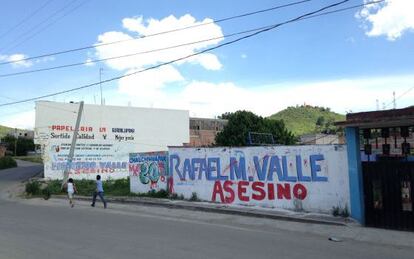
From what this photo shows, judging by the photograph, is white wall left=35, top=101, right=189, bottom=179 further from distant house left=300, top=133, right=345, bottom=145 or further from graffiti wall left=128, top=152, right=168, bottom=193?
graffiti wall left=128, top=152, right=168, bottom=193

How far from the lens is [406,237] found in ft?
41.8

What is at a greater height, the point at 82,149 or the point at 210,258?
the point at 82,149

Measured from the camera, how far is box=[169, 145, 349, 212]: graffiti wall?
16.5m

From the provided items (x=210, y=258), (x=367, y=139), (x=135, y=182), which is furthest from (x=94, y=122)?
(x=210, y=258)

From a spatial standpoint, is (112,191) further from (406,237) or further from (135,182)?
(406,237)

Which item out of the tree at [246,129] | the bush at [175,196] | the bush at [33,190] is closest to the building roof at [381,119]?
the bush at [175,196]

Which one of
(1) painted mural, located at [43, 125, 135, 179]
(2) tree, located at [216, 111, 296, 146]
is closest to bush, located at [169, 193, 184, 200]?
(1) painted mural, located at [43, 125, 135, 179]

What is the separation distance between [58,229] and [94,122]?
3116 centimetres

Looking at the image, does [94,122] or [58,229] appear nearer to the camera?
[58,229]

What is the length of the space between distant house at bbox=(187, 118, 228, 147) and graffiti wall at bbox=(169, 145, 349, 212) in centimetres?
5631

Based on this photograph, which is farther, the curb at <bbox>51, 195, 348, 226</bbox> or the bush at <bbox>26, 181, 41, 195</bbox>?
the bush at <bbox>26, 181, 41, 195</bbox>

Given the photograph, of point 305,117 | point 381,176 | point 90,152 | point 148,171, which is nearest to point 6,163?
point 90,152

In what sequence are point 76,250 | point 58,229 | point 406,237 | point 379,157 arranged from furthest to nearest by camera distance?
1. point 379,157
2. point 58,229
3. point 406,237
4. point 76,250

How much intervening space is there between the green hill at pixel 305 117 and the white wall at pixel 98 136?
49387 mm
